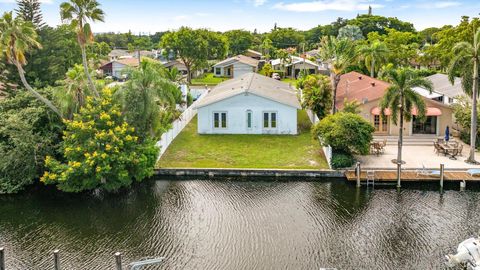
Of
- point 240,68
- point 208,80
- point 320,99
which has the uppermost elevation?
point 240,68

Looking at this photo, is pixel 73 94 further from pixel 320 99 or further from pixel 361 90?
pixel 361 90

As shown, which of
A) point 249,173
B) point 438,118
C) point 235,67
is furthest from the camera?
point 235,67

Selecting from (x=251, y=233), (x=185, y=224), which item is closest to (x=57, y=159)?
(x=185, y=224)

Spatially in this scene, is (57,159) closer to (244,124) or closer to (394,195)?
(244,124)

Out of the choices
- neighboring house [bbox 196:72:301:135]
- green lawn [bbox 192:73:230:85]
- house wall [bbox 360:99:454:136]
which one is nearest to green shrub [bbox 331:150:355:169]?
house wall [bbox 360:99:454:136]

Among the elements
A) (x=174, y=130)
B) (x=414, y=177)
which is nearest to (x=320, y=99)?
(x=174, y=130)

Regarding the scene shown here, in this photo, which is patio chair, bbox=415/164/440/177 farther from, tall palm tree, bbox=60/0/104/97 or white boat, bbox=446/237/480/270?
tall palm tree, bbox=60/0/104/97

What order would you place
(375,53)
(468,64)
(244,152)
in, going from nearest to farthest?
(468,64), (244,152), (375,53)
